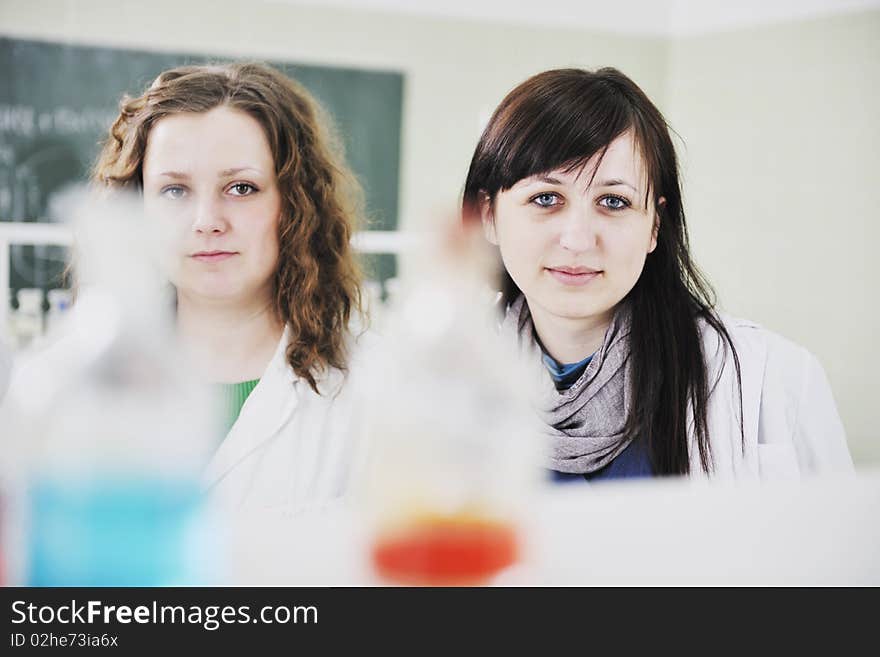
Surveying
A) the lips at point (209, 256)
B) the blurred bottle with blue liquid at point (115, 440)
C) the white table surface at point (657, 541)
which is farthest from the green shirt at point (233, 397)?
the blurred bottle with blue liquid at point (115, 440)

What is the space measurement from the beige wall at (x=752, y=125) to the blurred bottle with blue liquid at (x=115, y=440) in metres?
0.48

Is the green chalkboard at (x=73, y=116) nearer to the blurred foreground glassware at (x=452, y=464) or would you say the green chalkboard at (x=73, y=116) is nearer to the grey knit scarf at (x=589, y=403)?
the grey knit scarf at (x=589, y=403)

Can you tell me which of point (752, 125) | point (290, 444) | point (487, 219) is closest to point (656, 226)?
point (487, 219)

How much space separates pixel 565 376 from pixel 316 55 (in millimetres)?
429

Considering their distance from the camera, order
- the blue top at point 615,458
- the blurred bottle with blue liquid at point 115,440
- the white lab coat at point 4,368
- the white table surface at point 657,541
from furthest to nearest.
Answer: the blue top at point 615,458 → the white lab coat at point 4,368 → the white table surface at point 657,541 → the blurred bottle with blue liquid at point 115,440

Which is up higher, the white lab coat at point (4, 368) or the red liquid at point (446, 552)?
the white lab coat at point (4, 368)

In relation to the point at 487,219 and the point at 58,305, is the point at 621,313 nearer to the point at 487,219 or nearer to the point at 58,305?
the point at 487,219

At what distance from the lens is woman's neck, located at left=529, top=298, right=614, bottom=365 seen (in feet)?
2.50

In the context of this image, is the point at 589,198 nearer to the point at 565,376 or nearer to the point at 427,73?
the point at 565,376

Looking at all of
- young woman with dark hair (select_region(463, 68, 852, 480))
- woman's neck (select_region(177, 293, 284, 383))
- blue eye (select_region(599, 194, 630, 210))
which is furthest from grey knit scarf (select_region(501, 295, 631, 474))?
woman's neck (select_region(177, 293, 284, 383))

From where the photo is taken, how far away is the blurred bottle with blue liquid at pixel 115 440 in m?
0.36

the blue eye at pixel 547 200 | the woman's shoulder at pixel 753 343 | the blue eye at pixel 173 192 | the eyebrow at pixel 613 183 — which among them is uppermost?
the eyebrow at pixel 613 183

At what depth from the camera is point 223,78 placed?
28.7 inches

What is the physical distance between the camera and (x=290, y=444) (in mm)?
750
